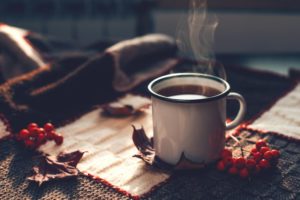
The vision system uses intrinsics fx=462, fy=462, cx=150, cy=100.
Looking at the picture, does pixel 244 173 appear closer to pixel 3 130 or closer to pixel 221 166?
pixel 221 166

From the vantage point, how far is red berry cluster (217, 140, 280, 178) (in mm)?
636

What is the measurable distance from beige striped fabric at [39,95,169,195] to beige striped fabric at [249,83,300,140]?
0.66ft

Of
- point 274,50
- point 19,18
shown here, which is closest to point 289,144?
point 274,50

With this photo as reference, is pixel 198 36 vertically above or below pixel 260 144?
above

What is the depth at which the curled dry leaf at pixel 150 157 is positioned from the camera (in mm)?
635

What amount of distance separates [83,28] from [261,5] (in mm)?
547

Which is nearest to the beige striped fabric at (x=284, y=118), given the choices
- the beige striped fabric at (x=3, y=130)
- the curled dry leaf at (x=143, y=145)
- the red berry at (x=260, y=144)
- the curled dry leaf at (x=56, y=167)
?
the red berry at (x=260, y=144)

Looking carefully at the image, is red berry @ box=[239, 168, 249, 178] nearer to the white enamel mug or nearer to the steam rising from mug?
the white enamel mug

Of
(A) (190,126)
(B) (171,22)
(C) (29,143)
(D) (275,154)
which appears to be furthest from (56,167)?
(B) (171,22)

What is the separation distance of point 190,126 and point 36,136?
10.6 inches

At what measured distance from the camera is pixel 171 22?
1369 mm

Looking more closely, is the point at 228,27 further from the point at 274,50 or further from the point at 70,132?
the point at 70,132

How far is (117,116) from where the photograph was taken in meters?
0.86

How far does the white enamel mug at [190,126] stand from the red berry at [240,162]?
31 mm
